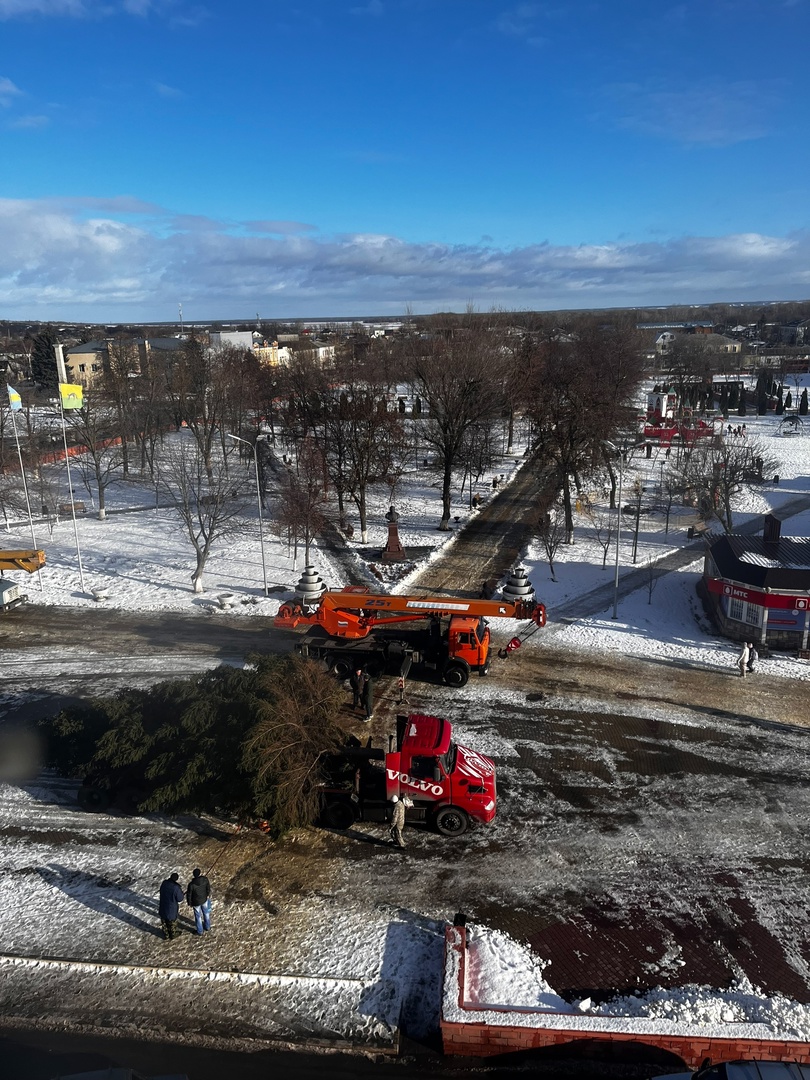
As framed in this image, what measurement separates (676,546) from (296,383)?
22.3 m

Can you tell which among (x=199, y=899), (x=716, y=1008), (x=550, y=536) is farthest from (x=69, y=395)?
(x=716, y=1008)

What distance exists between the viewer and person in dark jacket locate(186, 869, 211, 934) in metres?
10.3

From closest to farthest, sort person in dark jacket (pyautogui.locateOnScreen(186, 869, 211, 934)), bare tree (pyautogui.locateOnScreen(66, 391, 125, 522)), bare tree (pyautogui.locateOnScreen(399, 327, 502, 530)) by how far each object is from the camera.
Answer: person in dark jacket (pyautogui.locateOnScreen(186, 869, 211, 934)), bare tree (pyautogui.locateOnScreen(399, 327, 502, 530)), bare tree (pyautogui.locateOnScreen(66, 391, 125, 522))

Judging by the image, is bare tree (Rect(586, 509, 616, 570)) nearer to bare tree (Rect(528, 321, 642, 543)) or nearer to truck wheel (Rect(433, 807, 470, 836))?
bare tree (Rect(528, 321, 642, 543))

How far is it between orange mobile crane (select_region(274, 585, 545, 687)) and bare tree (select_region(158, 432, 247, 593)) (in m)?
8.13

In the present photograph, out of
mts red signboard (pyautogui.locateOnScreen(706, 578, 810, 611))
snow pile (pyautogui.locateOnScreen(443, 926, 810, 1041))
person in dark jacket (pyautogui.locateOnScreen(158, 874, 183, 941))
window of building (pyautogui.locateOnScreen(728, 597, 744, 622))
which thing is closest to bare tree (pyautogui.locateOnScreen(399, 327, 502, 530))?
window of building (pyautogui.locateOnScreen(728, 597, 744, 622))

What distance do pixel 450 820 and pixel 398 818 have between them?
3.38 feet

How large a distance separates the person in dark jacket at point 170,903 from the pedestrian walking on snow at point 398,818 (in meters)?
3.66

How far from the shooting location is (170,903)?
10305 mm

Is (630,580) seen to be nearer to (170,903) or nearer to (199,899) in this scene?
(199,899)

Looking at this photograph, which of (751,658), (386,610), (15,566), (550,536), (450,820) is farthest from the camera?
(550,536)

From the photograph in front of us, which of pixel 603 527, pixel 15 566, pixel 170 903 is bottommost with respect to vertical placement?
pixel 603 527

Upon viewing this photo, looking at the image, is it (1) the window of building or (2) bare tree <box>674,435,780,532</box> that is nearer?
(1) the window of building

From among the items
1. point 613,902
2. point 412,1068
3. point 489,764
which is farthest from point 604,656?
point 412,1068
